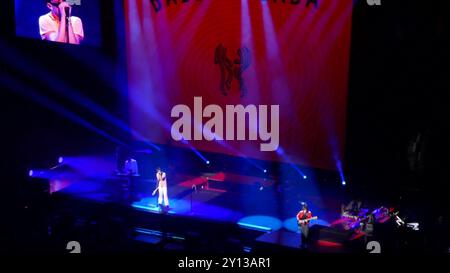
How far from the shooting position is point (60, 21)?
9250 millimetres

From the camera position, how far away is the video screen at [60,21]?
28.3 feet

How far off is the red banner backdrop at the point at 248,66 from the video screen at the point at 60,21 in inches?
45.5

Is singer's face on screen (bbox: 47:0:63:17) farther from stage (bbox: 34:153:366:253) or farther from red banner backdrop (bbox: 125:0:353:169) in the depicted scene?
stage (bbox: 34:153:366:253)

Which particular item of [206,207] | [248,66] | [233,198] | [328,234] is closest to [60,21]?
[248,66]

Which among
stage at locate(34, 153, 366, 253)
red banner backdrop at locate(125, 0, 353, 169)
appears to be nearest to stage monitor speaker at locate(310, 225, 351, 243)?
stage at locate(34, 153, 366, 253)

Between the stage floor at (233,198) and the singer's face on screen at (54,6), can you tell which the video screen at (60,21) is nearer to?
the singer's face on screen at (54,6)

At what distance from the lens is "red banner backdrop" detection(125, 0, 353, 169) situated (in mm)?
8523

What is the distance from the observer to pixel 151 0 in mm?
10695

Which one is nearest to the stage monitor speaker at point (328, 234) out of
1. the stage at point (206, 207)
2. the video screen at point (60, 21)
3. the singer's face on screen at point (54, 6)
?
the stage at point (206, 207)

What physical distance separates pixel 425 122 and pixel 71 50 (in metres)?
7.06

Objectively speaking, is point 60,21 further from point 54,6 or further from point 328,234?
point 328,234

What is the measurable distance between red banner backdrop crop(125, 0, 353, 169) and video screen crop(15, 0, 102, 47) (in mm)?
1157

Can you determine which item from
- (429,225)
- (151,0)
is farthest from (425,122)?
(151,0)
